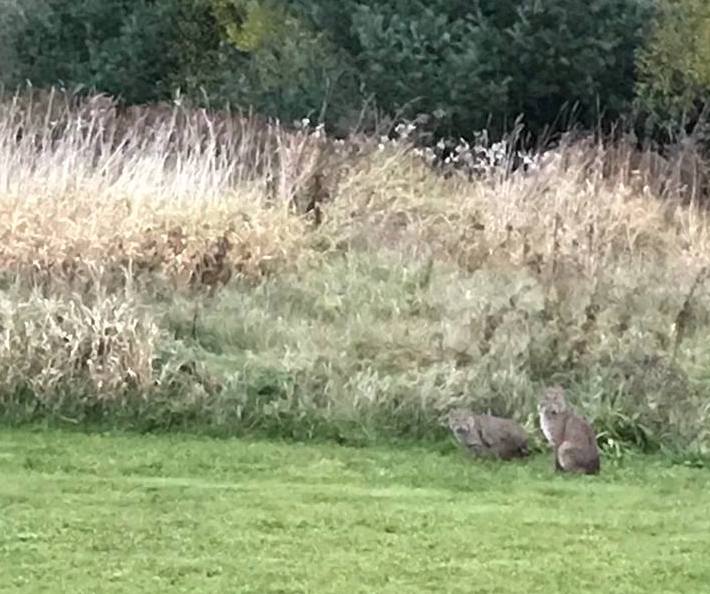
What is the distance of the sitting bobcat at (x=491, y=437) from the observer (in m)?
5.29

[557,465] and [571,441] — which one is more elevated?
[571,441]

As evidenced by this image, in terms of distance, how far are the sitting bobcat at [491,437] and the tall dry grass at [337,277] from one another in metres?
0.39

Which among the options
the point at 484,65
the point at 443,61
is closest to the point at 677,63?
the point at 484,65

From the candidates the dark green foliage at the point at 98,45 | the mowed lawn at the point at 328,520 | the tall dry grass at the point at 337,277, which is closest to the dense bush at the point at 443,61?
the dark green foliage at the point at 98,45

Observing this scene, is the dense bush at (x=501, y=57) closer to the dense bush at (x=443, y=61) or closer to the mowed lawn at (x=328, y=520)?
the dense bush at (x=443, y=61)

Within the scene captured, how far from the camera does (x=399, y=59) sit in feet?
44.6

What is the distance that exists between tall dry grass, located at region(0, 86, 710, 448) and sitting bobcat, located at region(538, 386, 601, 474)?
51 cm

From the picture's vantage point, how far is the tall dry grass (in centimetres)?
586

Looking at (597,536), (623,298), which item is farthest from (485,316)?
(597,536)

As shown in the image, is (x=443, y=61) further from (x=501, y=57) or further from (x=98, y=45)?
(x=98, y=45)

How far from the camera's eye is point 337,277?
7.61 meters

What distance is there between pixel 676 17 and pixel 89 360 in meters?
9.18

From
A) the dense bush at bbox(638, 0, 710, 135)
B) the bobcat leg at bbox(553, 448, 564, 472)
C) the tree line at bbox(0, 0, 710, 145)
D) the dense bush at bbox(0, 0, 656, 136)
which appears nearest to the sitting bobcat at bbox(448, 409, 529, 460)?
the bobcat leg at bbox(553, 448, 564, 472)

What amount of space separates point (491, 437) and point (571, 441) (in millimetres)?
313
